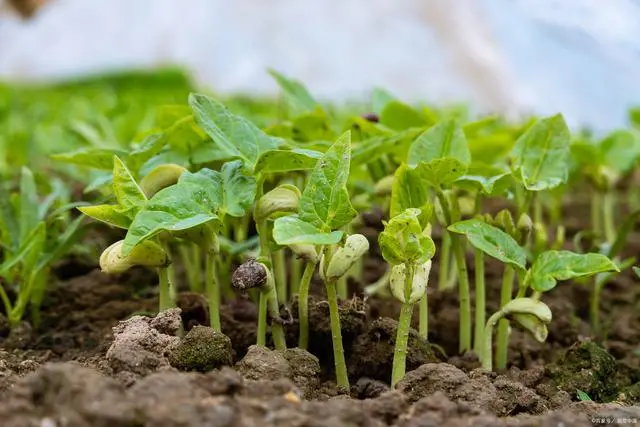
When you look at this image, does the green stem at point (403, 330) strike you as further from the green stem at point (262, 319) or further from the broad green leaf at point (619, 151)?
the broad green leaf at point (619, 151)

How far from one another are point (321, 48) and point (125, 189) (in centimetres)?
595

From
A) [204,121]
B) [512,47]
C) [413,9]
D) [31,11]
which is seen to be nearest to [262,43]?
[413,9]

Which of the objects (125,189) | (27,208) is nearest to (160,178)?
(125,189)

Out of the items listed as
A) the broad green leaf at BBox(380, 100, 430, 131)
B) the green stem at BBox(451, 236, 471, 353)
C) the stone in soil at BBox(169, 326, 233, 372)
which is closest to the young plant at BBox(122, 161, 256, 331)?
the stone in soil at BBox(169, 326, 233, 372)

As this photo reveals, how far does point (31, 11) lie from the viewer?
9.77 metres

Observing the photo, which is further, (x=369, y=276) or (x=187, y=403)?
(x=369, y=276)

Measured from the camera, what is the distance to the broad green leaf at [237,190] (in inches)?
38.6

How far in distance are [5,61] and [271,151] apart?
25.5 feet

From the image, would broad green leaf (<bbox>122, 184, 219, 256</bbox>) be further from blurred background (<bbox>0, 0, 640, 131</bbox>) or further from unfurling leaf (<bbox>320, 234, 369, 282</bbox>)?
blurred background (<bbox>0, 0, 640, 131</bbox>)

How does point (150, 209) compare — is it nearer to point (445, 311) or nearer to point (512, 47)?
point (445, 311)

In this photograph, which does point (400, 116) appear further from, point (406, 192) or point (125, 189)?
point (125, 189)

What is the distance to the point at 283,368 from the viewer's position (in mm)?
933

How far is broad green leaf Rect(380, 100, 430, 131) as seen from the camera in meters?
1.46

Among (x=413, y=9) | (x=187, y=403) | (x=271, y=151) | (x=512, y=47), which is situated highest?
(x=413, y=9)
